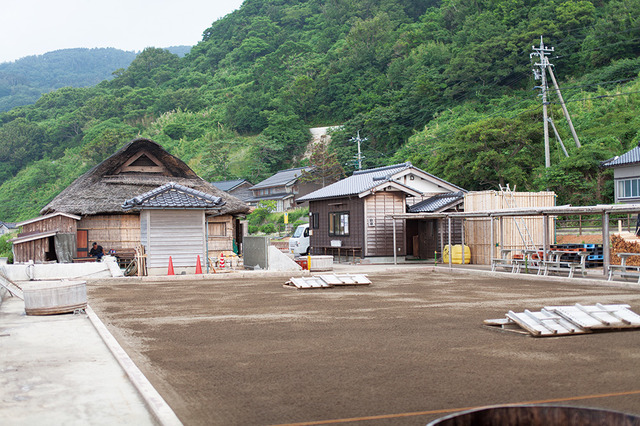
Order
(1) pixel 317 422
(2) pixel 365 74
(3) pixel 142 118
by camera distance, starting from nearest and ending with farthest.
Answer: (1) pixel 317 422 < (2) pixel 365 74 < (3) pixel 142 118

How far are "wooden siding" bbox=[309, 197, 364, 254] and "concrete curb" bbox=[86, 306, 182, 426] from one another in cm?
1920

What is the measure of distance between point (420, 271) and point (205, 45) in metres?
103

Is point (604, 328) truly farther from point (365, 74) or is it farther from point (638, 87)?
point (365, 74)

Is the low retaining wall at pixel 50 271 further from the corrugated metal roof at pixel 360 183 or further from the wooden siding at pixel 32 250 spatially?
the corrugated metal roof at pixel 360 183

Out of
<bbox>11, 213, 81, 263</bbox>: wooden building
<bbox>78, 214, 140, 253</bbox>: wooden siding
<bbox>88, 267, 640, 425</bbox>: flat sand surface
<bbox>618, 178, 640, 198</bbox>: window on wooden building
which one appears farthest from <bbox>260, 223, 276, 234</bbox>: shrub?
<bbox>88, 267, 640, 425</bbox>: flat sand surface

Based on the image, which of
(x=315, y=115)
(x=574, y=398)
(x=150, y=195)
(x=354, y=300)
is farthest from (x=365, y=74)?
(x=574, y=398)

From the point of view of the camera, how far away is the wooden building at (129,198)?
2520 centimetres

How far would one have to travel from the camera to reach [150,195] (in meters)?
21.5

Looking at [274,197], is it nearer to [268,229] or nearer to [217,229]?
[268,229]

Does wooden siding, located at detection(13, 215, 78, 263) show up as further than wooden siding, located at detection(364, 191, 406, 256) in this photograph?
No

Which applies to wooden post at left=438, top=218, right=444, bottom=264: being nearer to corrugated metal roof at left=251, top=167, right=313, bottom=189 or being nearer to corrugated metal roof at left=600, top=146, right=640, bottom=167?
corrugated metal roof at left=600, top=146, right=640, bottom=167

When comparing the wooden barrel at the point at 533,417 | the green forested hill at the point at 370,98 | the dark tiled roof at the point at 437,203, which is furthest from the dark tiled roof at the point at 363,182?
the wooden barrel at the point at 533,417

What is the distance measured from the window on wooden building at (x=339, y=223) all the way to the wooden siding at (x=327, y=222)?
208 millimetres

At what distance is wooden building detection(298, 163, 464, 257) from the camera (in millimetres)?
27188
